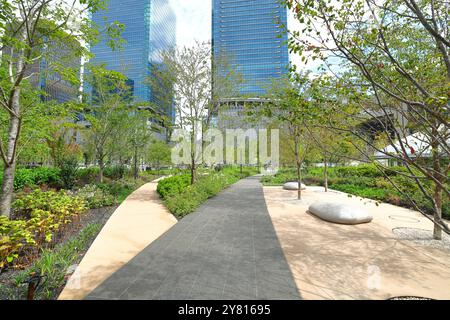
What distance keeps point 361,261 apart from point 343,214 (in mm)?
2669

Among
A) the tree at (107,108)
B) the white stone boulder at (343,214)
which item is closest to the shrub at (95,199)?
the tree at (107,108)

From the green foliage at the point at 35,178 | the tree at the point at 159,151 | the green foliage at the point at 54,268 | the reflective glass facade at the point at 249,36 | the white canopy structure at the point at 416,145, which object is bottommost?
the green foliage at the point at 54,268

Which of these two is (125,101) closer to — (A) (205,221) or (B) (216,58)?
(B) (216,58)

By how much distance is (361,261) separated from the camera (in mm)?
3773

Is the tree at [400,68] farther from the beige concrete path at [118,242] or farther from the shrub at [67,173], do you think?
the shrub at [67,173]

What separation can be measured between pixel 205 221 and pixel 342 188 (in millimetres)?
11816

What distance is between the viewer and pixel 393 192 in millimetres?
9695

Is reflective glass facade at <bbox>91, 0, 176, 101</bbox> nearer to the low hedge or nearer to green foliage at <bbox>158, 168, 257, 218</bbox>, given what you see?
green foliage at <bbox>158, 168, 257, 218</bbox>

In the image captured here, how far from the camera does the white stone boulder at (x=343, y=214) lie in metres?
6.10

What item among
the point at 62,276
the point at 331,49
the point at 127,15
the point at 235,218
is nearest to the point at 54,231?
the point at 62,276

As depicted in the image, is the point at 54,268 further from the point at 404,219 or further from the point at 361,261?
the point at 404,219

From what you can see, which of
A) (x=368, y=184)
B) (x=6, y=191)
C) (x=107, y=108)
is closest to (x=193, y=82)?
(x=107, y=108)

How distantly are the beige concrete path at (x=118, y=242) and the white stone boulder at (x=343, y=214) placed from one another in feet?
16.4

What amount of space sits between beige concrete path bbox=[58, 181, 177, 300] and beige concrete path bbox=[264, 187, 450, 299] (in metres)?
3.17
